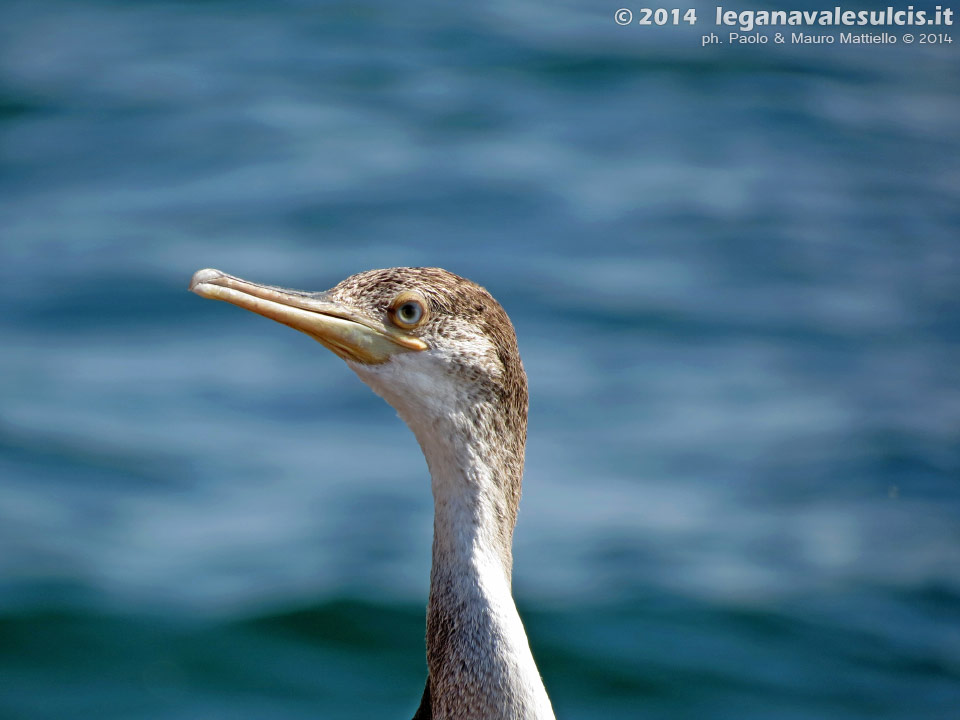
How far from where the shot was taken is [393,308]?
3.42 meters

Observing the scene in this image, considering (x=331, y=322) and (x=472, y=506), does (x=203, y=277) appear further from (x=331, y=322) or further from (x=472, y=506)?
(x=472, y=506)

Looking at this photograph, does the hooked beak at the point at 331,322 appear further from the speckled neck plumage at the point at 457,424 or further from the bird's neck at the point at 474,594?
the bird's neck at the point at 474,594

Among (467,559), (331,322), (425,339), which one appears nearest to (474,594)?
(467,559)

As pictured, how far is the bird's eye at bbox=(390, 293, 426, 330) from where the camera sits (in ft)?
11.2

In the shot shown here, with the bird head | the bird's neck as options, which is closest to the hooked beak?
the bird head

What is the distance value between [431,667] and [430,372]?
83 cm

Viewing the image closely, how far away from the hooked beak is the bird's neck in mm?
260

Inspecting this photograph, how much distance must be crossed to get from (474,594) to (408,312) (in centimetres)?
77

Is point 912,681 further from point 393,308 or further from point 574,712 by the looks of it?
point 393,308

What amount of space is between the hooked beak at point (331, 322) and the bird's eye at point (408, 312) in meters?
0.03

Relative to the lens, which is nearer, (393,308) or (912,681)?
(393,308)

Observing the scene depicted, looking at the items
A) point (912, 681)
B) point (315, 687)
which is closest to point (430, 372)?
point (315, 687)

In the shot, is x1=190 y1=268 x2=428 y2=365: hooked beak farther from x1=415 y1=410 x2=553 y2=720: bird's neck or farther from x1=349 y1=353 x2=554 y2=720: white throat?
x1=415 y1=410 x2=553 y2=720: bird's neck

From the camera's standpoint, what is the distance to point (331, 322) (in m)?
3.41
